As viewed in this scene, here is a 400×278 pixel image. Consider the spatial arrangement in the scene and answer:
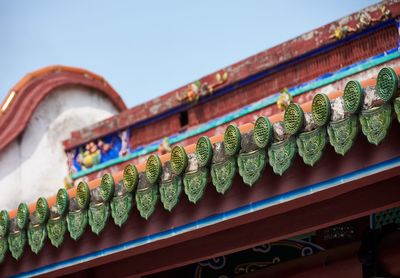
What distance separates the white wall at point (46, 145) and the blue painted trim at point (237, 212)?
9.17ft

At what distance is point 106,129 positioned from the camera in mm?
8062

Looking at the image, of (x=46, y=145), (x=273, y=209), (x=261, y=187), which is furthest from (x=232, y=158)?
(x=46, y=145)

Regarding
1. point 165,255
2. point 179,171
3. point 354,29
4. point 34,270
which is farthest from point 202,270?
point 354,29

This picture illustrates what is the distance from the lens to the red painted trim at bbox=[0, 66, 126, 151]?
27.0ft

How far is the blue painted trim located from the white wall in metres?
2.80

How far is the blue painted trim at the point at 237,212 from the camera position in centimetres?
385

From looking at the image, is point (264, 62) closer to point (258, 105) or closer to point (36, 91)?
point (258, 105)

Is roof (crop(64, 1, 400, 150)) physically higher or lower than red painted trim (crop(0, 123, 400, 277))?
higher

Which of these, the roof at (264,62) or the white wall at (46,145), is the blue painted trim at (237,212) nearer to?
the roof at (264,62)

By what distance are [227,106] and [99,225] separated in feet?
7.72

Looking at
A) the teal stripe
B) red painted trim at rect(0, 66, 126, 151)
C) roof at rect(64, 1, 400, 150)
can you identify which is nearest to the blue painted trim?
the teal stripe

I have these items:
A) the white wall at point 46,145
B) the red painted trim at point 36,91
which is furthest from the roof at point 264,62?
the red painted trim at point 36,91

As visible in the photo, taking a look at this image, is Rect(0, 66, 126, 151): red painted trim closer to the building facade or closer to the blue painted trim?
the building facade

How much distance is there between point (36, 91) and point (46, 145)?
1.75 ft
